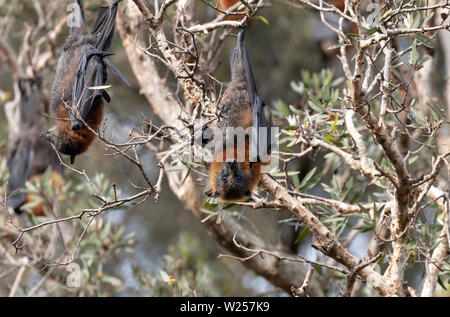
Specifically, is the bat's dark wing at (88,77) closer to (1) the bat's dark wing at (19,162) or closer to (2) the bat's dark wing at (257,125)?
(2) the bat's dark wing at (257,125)

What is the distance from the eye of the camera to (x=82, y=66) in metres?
4.15

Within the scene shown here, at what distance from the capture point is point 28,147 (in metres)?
7.39

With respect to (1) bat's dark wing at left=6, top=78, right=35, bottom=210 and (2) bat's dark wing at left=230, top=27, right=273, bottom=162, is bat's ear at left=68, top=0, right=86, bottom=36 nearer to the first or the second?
(2) bat's dark wing at left=230, top=27, right=273, bottom=162

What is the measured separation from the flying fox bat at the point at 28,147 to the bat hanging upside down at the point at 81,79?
7.55ft

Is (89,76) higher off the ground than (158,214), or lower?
higher

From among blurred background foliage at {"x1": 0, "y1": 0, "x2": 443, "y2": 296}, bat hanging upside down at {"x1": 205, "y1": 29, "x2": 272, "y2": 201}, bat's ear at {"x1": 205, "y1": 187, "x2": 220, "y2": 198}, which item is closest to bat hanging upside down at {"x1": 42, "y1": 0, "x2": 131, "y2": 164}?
blurred background foliage at {"x1": 0, "y1": 0, "x2": 443, "y2": 296}

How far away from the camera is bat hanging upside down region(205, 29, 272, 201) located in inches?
147

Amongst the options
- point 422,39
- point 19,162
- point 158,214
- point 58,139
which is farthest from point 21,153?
point 422,39

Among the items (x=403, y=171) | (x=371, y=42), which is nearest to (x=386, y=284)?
(x=403, y=171)

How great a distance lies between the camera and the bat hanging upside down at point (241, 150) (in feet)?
12.3

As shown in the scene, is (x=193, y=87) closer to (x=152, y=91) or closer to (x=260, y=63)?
Result: (x=152, y=91)

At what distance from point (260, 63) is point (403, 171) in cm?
658

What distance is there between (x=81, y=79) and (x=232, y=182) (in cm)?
138

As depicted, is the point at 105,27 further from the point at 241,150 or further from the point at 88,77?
the point at 241,150
